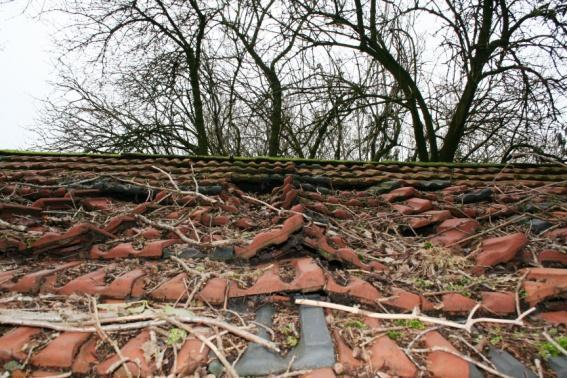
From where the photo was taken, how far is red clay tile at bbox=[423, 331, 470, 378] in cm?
126

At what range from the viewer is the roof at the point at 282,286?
4.34ft

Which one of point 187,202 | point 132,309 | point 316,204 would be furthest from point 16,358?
point 316,204

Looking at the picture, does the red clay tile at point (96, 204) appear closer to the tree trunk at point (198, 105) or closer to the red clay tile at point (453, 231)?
the red clay tile at point (453, 231)

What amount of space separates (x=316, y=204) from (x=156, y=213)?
1299 millimetres

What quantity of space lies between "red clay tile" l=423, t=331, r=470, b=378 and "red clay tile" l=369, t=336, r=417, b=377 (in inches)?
3.1

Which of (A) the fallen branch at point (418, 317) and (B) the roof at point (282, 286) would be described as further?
(A) the fallen branch at point (418, 317)

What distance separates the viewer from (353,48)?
385 inches

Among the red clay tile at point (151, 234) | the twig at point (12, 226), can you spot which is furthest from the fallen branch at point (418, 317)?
the twig at point (12, 226)

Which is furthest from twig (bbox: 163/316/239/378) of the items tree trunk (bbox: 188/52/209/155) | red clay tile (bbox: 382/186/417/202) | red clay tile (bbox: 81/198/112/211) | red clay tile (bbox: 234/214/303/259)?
tree trunk (bbox: 188/52/209/155)

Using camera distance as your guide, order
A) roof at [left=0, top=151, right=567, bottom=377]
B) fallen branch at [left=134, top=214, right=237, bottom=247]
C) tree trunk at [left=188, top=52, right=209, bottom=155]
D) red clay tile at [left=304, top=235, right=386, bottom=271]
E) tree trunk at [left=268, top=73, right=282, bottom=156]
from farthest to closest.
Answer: tree trunk at [left=188, top=52, right=209, bottom=155] → tree trunk at [left=268, top=73, right=282, bottom=156] → fallen branch at [left=134, top=214, right=237, bottom=247] → red clay tile at [left=304, top=235, right=386, bottom=271] → roof at [left=0, top=151, right=567, bottom=377]

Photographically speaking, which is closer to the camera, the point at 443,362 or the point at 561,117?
the point at 443,362

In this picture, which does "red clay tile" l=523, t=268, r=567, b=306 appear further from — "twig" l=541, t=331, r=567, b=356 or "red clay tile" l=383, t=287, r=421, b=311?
"red clay tile" l=383, t=287, r=421, b=311

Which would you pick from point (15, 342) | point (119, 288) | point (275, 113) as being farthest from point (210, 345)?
point (275, 113)

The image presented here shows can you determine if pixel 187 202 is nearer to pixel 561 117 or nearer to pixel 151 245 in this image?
pixel 151 245
